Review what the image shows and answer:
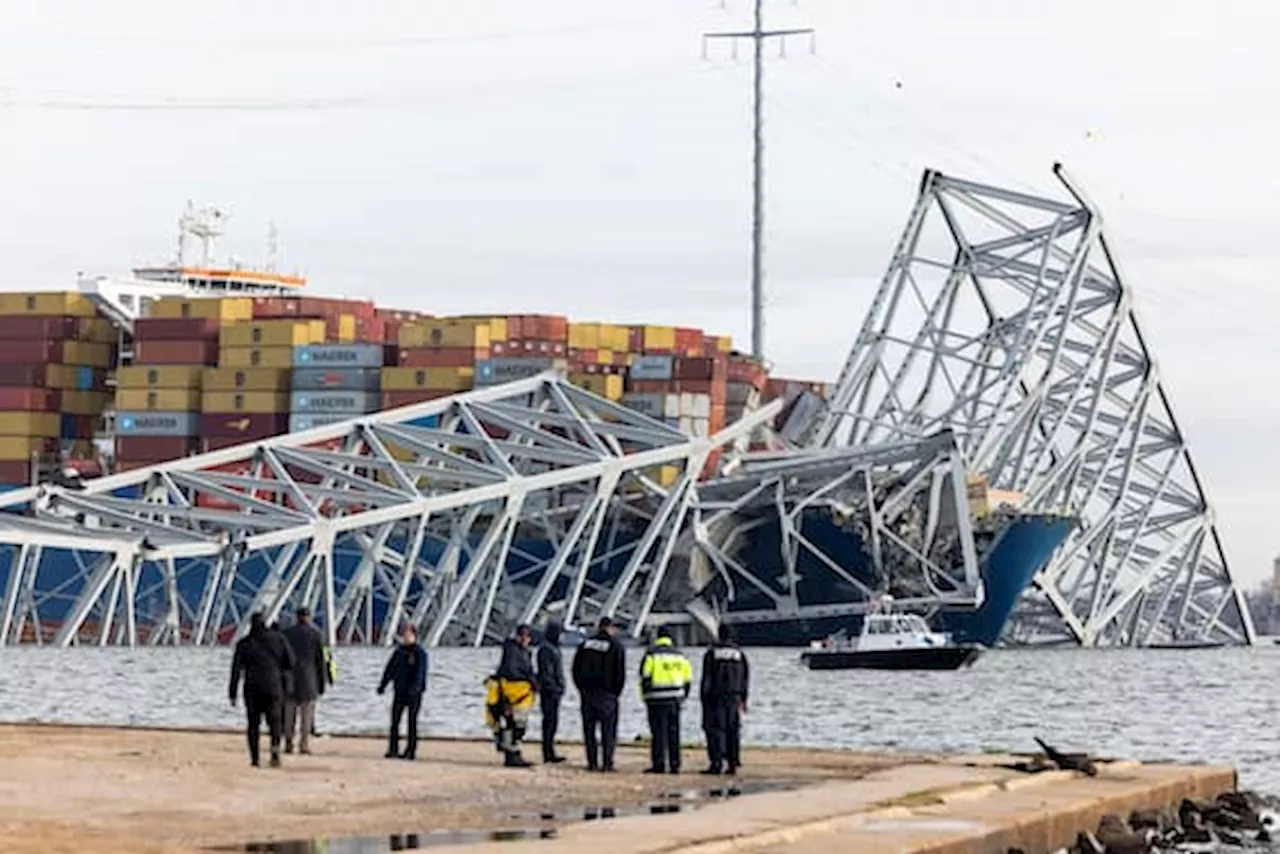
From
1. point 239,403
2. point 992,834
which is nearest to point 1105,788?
point 992,834

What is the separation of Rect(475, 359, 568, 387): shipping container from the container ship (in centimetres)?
7

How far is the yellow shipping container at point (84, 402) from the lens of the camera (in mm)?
112438

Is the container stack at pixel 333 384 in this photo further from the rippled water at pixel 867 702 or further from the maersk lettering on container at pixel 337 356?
the rippled water at pixel 867 702

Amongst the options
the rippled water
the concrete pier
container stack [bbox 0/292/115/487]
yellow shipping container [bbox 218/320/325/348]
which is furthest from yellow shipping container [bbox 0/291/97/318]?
the concrete pier

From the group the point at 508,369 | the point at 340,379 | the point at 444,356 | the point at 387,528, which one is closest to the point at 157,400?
the point at 340,379

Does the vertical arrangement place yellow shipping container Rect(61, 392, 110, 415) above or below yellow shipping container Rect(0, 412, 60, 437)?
above

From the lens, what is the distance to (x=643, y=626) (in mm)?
91500

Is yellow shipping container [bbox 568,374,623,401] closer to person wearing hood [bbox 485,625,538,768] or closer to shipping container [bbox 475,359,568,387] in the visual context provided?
shipping container [bbox 475,359,568,387]

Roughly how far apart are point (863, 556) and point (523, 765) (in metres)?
67.2

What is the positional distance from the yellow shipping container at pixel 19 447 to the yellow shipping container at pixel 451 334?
15.6m

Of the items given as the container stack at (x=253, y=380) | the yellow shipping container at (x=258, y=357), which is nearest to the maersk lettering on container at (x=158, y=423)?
the container stack at (x=253, y=380)

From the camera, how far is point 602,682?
→ 2533cm

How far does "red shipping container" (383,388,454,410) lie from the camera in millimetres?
101562

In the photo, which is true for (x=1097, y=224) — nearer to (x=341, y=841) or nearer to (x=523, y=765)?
(x=523, y=765)
